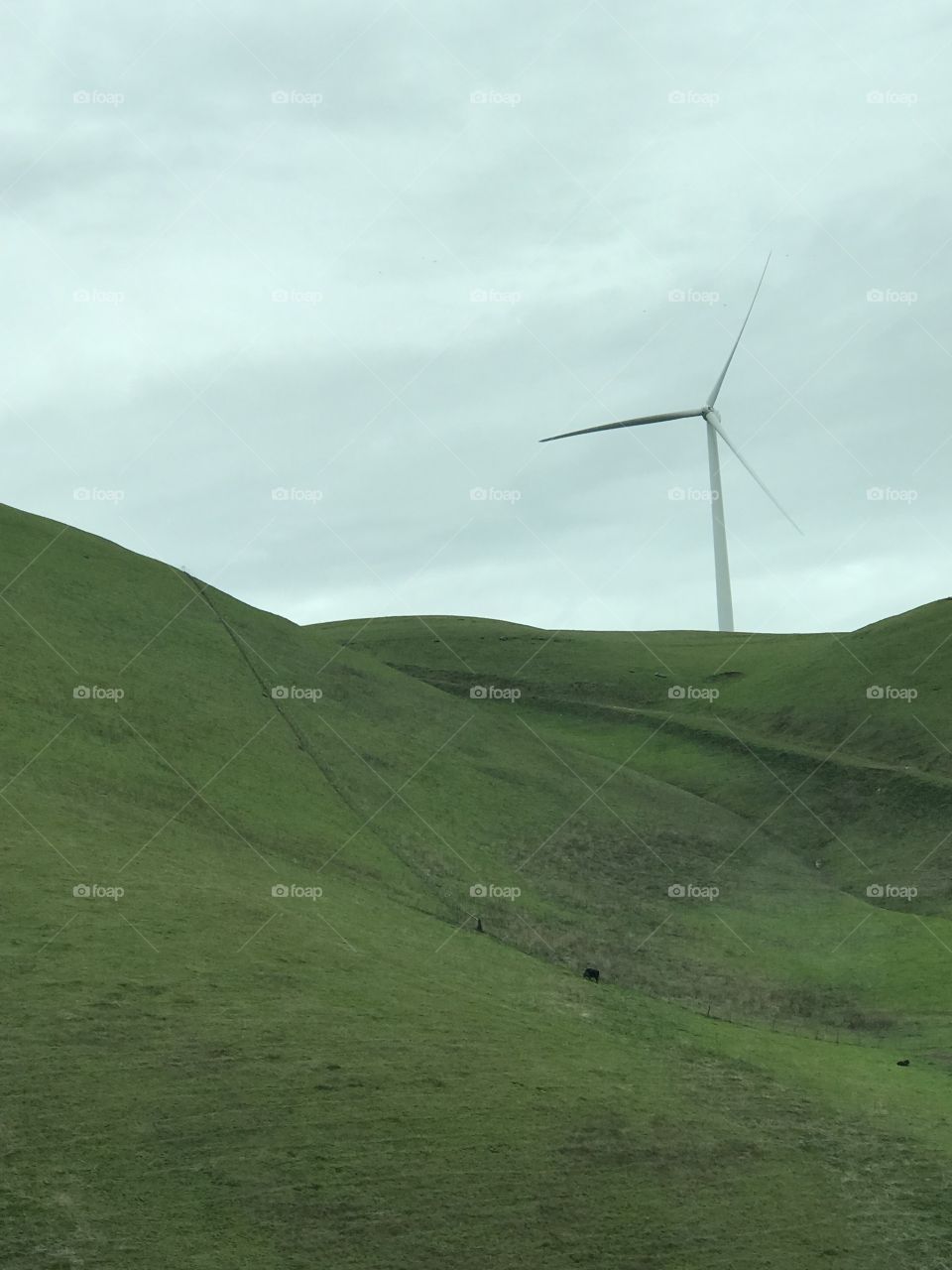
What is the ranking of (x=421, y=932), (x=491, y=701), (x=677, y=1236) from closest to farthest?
(x=677, y=1236), (x=421, y=932), (x=491, y=701)

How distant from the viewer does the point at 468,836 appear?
204 feet

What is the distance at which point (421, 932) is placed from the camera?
46.4 meters

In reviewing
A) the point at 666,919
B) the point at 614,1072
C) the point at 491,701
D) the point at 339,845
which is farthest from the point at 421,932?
the point at 491,701

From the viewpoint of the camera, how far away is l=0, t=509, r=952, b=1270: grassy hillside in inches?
1089

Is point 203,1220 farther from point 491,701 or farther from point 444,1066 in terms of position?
point 491,701

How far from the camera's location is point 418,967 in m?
41.2

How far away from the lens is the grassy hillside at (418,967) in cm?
2766

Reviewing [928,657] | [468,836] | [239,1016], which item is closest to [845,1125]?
[239,1016]

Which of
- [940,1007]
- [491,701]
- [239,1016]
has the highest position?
[491,701]

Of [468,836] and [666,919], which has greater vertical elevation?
[468,836]

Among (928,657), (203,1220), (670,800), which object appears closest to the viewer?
(203,1220)

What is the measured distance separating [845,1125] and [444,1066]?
10.1m

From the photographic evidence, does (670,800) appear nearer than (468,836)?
No

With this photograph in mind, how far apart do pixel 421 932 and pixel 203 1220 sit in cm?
2067
